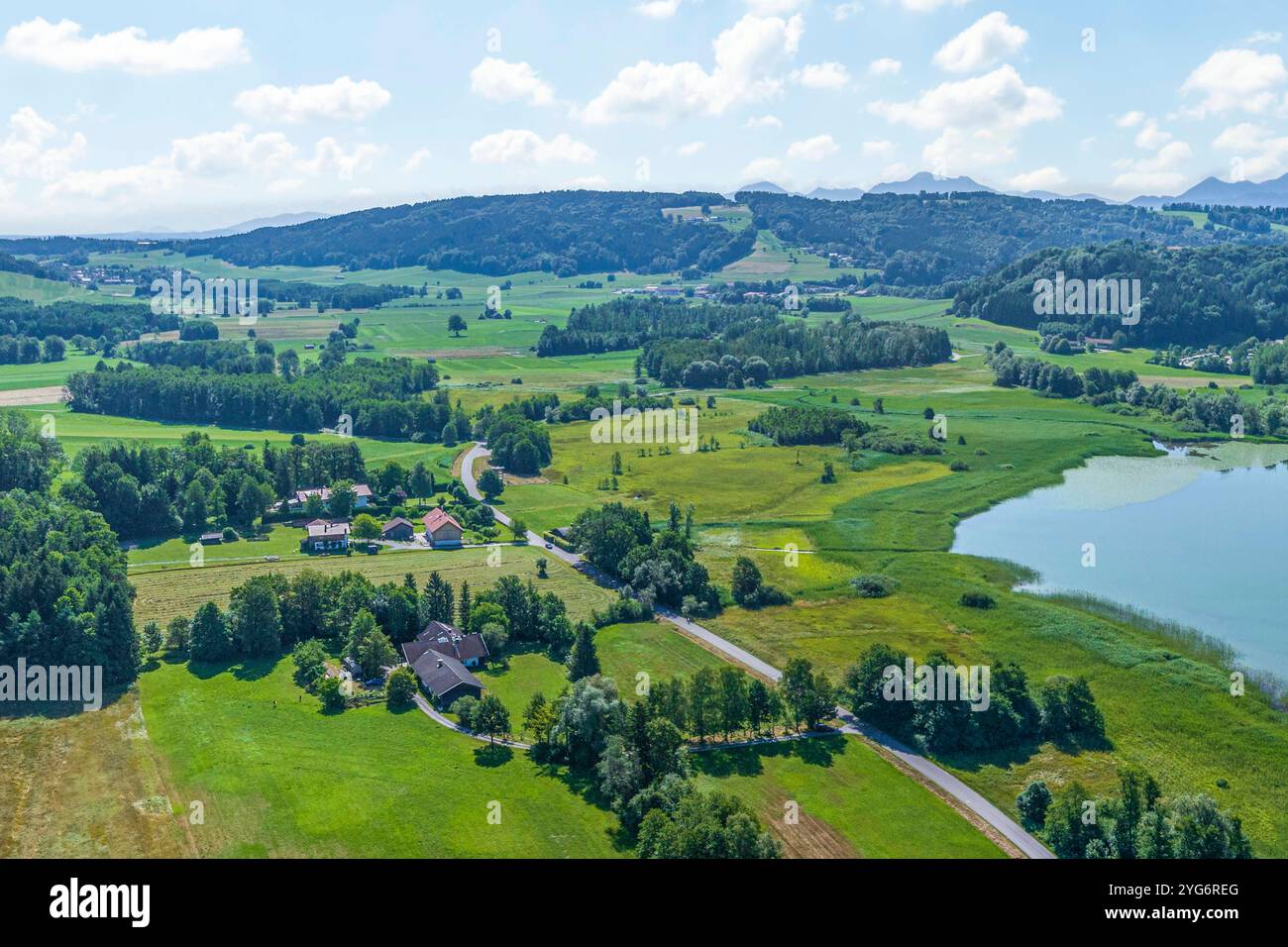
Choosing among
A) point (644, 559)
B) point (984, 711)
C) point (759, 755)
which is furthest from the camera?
point (644, 559)

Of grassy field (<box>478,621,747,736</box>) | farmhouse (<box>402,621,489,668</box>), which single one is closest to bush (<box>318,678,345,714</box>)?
farmhouse (<box>402,621,489,668</box>)

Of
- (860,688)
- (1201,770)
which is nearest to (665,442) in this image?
(860,688)

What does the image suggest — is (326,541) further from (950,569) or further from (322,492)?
(950,569)

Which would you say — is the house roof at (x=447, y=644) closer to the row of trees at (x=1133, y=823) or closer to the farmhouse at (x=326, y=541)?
the farmhouse at (x=326, y=541)

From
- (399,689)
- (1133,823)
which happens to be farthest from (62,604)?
(1133,823)

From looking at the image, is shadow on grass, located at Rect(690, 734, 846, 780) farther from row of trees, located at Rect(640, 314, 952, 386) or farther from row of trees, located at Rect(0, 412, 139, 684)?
row of trees, located at Rect(640, 314, 952, 386)

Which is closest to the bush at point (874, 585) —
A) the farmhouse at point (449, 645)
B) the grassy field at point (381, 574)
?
the grassy field at point (381, 574)
